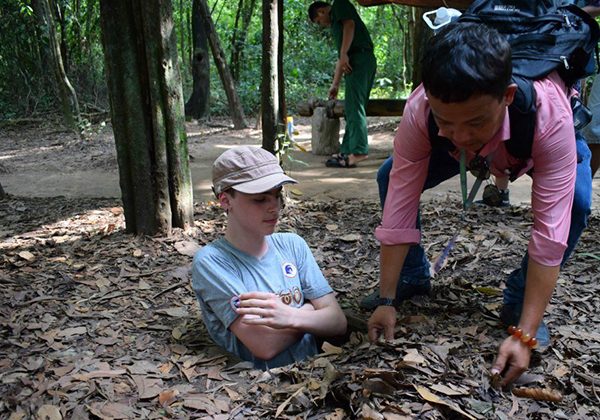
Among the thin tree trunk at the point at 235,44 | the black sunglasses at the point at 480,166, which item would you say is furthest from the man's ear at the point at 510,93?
the thin tree trunk at the point at 235,44

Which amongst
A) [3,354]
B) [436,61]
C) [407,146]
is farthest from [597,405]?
[3,354]

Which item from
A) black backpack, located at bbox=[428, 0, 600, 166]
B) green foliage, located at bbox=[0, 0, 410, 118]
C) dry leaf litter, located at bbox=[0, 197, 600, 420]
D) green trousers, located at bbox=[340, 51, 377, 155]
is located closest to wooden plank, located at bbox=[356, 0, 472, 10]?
green trousers, located at bbox=[340, 51, 377, 155]

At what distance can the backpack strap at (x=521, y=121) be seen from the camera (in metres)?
1.82

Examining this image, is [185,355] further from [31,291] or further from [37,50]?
[37,50]

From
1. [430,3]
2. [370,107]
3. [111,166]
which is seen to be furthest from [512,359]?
[111,166]

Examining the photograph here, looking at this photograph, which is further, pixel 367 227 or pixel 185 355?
pixel 367 227

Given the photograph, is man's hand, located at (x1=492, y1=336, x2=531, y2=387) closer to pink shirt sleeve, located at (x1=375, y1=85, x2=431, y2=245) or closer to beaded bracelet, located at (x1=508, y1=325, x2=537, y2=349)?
beaded bracelet, located at (x1=508, y1=325, x2=537, y2=349)

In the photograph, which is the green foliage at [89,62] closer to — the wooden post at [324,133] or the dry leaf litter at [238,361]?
the wooden post at [324,133]

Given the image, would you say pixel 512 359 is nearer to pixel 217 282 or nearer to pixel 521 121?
pixel 521 121

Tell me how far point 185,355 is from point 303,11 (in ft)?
50.5

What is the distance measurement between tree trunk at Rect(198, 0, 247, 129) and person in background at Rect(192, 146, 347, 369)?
23.1ft

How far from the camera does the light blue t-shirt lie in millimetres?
2270

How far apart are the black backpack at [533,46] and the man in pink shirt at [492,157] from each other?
0.04 metres

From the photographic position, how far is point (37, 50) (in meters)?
12.3
